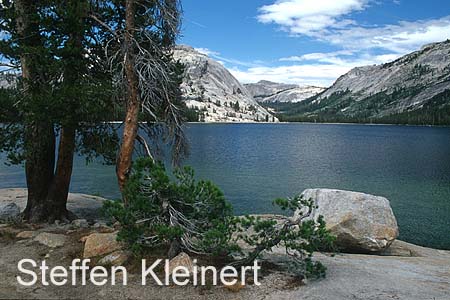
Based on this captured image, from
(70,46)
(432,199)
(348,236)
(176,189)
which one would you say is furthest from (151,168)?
(432,199)

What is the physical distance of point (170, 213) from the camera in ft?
31.3

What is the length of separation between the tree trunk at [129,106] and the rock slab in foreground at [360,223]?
275 inches

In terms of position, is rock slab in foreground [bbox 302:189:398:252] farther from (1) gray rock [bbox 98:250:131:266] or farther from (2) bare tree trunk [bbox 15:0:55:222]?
(2) bare tree trunk [bbox 15:0:55:222]

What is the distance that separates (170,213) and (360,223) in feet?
28.4

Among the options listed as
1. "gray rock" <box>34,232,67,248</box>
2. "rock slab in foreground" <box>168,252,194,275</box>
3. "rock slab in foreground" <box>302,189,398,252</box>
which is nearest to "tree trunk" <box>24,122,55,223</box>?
"gray rock" <box>34,232,67,248</box>

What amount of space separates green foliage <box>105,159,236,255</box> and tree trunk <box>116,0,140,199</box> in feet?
6.70

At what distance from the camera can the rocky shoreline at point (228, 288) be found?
814 centimetres

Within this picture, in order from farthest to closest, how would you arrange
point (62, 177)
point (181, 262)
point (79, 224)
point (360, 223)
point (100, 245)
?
point (360, 223) < point (62, 177) < point (79, 224) < point (100, 245) < point (181, 262)

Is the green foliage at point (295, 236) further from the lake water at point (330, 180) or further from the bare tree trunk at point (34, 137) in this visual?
the lake water at point (330, 180)

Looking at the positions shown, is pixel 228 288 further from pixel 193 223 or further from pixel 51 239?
pixel 51 239

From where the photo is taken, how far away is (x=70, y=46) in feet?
39.4

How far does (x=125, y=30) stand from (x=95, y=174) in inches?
1167

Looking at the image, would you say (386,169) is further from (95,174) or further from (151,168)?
(151,168)

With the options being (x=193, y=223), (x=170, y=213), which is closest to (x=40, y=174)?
(x=170, y=213)
